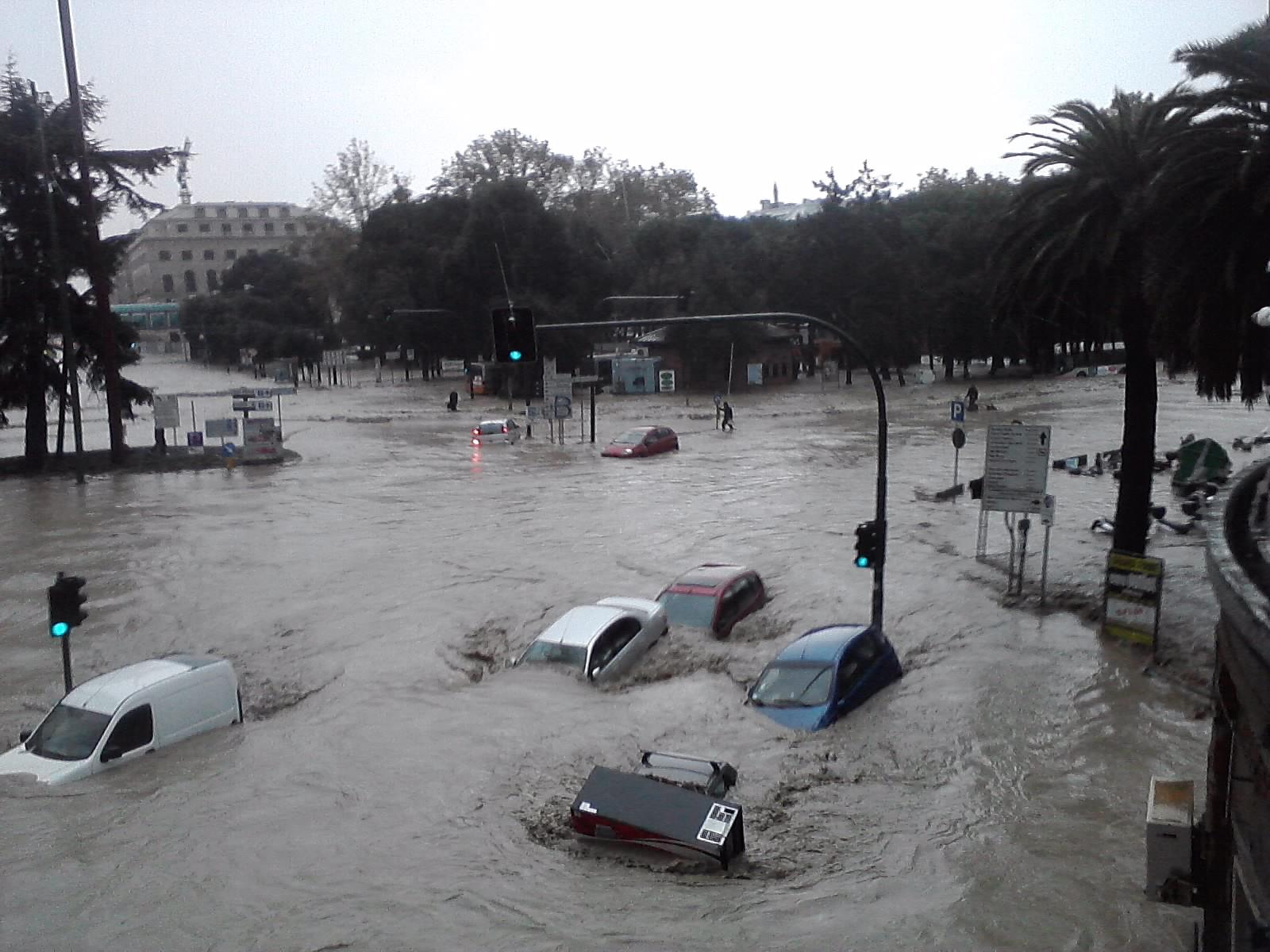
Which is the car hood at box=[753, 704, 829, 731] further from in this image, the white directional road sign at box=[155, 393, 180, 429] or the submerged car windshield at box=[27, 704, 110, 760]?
the white directional road sign at box=[155, 393, 180, 429]

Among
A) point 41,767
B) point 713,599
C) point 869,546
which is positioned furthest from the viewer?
point 713,599

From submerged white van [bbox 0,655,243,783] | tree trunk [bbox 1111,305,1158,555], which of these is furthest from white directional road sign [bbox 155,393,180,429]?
tree trunk [bbox 1111,305,1158,555]

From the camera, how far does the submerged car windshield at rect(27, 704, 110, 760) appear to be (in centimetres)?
1270

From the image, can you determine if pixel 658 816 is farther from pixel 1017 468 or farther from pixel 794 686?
pixel 1017 468

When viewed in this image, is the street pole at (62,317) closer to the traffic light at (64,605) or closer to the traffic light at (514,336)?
the traffic light at (64,605)

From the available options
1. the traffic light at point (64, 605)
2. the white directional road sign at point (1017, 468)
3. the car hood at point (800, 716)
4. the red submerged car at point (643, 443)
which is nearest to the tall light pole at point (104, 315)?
the red submerged car at point (643, 443)

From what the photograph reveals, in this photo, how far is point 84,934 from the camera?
8.83 meters

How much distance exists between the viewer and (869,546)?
638 inches

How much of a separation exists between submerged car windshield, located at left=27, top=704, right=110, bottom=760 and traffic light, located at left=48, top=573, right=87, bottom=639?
63.4 inches

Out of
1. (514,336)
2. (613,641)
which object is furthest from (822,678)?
(514,336)

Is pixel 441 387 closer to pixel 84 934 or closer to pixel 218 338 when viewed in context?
pixel 218 338

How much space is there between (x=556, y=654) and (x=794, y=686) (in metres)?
3.59

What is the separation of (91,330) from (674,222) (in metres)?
56.3

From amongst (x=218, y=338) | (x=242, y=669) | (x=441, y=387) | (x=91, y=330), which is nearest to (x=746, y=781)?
(x=242, y=669)
